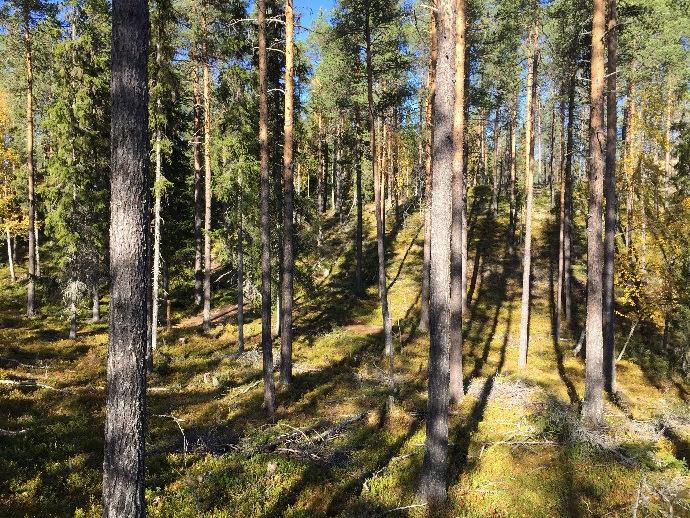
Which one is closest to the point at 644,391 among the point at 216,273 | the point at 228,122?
the point at 228,122

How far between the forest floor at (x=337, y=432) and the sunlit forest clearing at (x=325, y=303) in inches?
3.3

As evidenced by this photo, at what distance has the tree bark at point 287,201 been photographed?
1398cm

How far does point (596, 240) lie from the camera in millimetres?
11617

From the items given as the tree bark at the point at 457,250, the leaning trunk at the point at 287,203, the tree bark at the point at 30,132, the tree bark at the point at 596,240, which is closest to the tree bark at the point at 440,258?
the tree bark at the point at 457,250

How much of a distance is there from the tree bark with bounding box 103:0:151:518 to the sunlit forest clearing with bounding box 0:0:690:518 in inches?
0.9

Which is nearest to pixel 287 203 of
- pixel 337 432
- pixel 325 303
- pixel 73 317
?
pixel 337 432

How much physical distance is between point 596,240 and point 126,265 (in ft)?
37.0

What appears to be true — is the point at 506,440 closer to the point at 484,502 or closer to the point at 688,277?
the point at 484,502

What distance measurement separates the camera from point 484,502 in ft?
27.5

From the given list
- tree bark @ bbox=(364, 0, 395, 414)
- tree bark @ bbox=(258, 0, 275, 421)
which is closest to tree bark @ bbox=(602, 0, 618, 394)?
tree bark @ bbox=(364, 0, 395, 414)

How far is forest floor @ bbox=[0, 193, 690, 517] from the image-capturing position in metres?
8.33

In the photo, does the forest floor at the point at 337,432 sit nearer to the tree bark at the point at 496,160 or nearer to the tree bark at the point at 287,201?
the tree bark at the point at 287,201

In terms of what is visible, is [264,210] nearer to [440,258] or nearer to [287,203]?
[287,203]

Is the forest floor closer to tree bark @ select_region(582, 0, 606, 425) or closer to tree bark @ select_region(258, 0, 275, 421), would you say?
tree bark @ select_region(582, 0, 606, 425)
